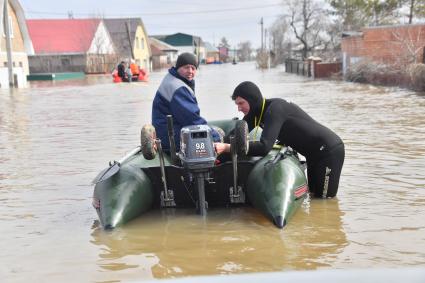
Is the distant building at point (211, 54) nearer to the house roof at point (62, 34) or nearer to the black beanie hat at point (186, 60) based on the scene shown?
the house roof at point (62, 34)

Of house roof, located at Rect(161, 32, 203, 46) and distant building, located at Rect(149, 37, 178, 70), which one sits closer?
distant building, located at Rect(149, 37, 178, 70)

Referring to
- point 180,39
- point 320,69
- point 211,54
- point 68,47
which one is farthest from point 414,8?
point 211,54

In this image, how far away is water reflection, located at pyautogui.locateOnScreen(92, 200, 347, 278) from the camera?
4.49 m

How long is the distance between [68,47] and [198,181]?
174 ft

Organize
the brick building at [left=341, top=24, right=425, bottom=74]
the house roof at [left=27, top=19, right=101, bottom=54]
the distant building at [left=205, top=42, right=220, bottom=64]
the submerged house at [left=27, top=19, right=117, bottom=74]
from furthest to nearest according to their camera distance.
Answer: the distant building at [left=205, top=42, right=220, bottom=64]
the house roof at [left=27, top=19, right=101, bottom=54]
the submerged house at [left=27, top=19, right=117, bottom=74]
the brick building at [left=341, top=24, right=425, bottom=74]

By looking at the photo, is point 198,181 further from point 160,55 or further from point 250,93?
point 160,55

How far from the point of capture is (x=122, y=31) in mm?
70438

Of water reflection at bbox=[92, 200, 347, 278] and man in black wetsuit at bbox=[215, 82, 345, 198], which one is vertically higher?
man in black wetsuit at bbox=[215, 82, 345, 198]

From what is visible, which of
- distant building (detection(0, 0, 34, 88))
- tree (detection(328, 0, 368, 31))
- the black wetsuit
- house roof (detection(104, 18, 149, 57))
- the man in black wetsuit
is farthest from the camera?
house roof (detection(104, 18, 149, 57))

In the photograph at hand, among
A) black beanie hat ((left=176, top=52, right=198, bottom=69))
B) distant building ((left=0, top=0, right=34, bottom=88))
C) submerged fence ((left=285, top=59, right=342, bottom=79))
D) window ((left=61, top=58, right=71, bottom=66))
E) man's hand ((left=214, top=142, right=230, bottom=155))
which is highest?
distant building ((left=0, top=0, right=34, bottom=88))

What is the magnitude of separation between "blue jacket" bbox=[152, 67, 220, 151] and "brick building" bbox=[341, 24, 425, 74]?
21.2 m

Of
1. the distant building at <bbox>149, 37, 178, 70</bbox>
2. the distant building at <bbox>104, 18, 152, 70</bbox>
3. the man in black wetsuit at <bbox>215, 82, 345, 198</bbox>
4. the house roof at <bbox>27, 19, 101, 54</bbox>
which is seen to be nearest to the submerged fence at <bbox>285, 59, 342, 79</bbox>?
the house roof at <bbox>27, 19, 101, 54</bbox>

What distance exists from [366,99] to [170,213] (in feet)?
49.9

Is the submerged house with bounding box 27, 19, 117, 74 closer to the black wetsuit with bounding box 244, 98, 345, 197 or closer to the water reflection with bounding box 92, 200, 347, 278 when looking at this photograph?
the black wetsuit with bounding box 244, 98, 345, 197
